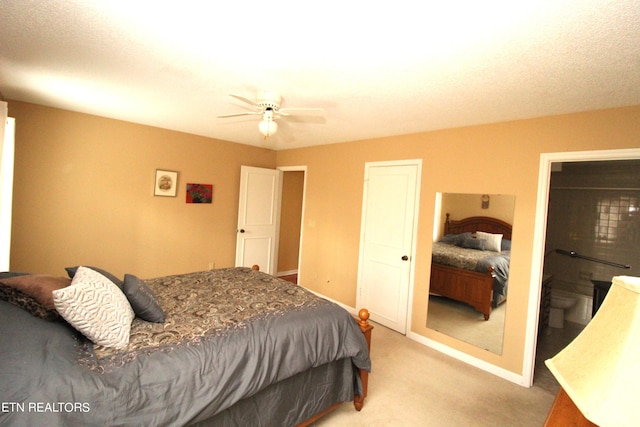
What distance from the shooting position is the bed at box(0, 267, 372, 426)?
45.9 inches

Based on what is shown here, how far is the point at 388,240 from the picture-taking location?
3.83 meters

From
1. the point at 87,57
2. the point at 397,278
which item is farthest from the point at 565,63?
the point at 87,57

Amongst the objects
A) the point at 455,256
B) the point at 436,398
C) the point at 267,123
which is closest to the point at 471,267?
the point at 455,256

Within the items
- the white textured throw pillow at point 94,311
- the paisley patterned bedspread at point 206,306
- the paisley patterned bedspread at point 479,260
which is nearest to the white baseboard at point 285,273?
the paisley patterned bedspread at point 206,306

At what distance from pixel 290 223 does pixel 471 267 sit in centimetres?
374

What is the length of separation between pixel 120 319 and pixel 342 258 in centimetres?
320

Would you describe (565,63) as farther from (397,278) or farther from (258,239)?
(258,239)

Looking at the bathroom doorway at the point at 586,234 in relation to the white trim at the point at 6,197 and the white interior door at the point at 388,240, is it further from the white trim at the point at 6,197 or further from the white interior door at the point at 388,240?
the white trim at the point at 6,197

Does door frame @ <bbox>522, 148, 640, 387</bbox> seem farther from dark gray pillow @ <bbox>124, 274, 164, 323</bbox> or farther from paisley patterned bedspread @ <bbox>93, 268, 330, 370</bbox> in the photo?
dark gray pillow @ <bbox>124, 274, 164, 323</bbox>

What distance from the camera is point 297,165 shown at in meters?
5.10

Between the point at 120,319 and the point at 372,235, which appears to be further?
the point at 372,235

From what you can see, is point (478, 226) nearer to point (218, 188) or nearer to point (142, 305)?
point (142, 305)

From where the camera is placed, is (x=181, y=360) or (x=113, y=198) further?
(x=113, y=198)

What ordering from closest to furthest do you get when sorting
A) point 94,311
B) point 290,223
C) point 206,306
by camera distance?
point 94,311 → point 206,306 → point 290,223
